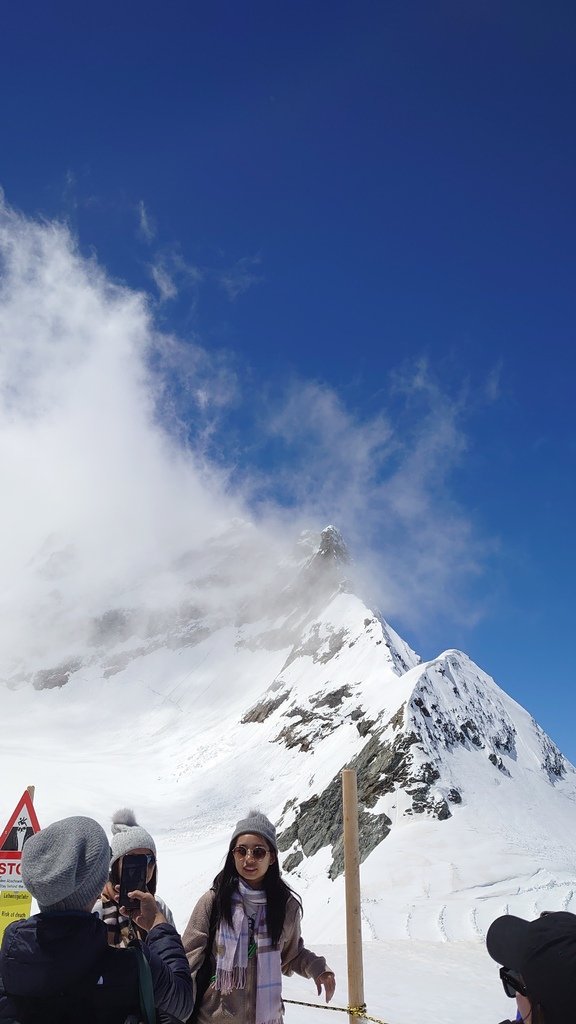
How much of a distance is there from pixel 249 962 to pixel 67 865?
1672 mm

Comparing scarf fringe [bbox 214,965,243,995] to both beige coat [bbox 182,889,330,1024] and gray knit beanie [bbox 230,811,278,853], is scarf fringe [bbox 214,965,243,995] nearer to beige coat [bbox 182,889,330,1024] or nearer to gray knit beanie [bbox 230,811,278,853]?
beige coat [bbox 182,889,330,1024]

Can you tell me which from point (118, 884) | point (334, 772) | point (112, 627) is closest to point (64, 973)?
point (118, 884)

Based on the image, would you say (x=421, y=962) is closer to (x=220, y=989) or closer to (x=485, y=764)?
(x=220, y=989)

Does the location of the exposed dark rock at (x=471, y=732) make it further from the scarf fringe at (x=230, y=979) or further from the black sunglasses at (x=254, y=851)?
the scarf fringe at (x=230, y=979)

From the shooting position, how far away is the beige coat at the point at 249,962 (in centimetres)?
319

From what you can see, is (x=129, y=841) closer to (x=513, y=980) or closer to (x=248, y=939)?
(x=248, y=939)

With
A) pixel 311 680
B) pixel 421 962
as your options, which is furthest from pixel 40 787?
pixel 421 962

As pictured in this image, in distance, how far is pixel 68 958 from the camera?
195 cm

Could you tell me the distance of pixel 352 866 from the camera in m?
4.77

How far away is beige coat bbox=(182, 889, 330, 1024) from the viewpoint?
10.5 feet

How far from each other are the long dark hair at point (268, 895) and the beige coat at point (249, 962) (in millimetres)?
49

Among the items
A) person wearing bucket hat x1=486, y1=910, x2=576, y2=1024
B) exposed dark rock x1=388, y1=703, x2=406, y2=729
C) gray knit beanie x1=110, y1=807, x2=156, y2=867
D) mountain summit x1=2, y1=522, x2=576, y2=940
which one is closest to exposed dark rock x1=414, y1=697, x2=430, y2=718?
mountain summit x1=2, y1=522, x2=576, y2=940

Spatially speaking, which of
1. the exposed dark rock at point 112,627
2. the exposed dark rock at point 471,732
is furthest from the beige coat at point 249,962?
the exposed dark rock at point 112,627

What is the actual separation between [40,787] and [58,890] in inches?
2100
